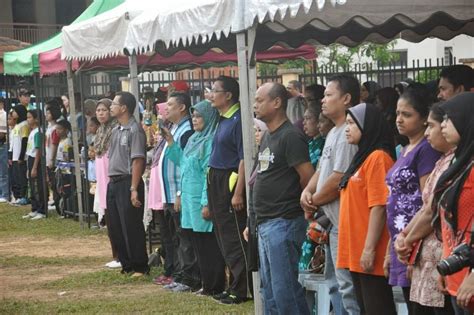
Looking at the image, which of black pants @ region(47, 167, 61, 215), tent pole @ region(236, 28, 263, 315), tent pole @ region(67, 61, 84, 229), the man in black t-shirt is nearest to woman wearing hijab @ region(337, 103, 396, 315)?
the man in black t-shirt

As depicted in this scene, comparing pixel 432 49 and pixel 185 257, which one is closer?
pixel 185 257

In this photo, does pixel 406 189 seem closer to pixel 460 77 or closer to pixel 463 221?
pixel 463 221

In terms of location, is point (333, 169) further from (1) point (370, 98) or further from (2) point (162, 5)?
(2) point (162, 5)

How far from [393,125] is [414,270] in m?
2.45

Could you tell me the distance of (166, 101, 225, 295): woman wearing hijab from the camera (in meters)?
9.88

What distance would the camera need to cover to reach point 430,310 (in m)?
5.71

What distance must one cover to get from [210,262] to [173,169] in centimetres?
113

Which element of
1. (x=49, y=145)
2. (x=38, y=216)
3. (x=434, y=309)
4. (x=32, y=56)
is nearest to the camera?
(x=434, y=309)

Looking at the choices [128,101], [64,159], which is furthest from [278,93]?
[64,159]

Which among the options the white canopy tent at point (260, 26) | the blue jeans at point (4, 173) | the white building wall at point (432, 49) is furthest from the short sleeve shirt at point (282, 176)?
the white building wall at point (432, 49)

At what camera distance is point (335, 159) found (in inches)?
269

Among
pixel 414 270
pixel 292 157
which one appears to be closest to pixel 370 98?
pixel 292 157

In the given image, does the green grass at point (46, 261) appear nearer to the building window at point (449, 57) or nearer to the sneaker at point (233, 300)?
the sneaker at point (233, 300)

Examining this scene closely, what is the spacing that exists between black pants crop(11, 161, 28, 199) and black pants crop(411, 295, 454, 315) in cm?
1534
